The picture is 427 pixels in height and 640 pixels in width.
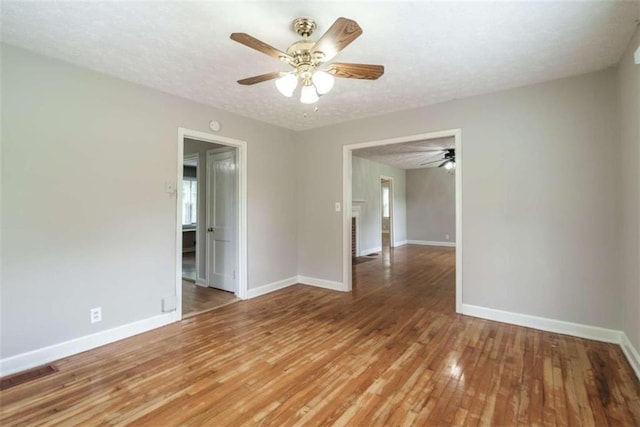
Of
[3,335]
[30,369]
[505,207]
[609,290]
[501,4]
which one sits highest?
[501,4]

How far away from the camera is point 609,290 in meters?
2.75

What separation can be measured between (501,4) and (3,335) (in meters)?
A: 4.13

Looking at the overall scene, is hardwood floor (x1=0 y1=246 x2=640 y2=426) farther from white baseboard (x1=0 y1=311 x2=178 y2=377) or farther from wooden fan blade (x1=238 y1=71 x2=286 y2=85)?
wooden fan blade (x1=238 y1=71 x2=286 y2=85)

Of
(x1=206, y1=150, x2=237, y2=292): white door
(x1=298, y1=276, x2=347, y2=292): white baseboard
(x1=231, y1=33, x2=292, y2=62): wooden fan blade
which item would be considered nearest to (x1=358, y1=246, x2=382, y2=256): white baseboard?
(x1=298, y1=276, x2=347, y2=292): white baseboard

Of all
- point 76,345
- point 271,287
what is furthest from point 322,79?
point 271,287

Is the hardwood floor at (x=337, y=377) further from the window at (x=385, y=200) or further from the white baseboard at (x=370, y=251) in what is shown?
the window at (x=385, y=200)

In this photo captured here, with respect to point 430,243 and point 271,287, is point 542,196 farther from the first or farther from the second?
point 430,243

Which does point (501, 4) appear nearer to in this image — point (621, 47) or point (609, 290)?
point (621, 47)

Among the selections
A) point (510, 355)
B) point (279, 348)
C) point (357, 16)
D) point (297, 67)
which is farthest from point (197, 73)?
point (510, 355)

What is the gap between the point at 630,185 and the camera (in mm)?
2367

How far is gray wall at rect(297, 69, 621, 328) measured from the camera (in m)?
2.77

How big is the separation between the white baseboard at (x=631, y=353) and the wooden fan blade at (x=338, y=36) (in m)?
2.98

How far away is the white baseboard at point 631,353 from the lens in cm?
220

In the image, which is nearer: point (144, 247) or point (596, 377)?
point (596, 377)
